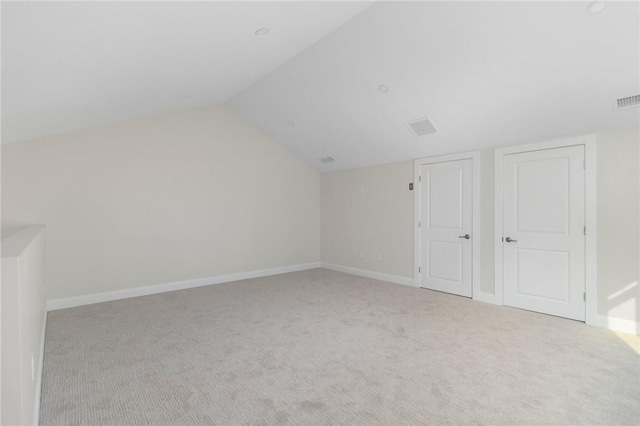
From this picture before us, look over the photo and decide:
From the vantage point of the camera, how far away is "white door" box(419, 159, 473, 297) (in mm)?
4852

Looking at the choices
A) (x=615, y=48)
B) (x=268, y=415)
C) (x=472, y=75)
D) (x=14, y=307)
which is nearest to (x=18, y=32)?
(x=14, y=307)

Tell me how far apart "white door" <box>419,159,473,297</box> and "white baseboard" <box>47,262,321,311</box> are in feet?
9.58

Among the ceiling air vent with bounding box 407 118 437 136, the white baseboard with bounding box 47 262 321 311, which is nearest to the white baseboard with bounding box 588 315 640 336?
the ceiling air vent with bounding box 407 118 437 136

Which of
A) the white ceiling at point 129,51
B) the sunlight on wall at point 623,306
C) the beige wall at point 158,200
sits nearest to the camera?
the white ceiling at point 129,51

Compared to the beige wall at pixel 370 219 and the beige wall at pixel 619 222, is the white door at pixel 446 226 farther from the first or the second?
the beige wall at pixel 619 222

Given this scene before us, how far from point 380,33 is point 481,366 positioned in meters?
3.30

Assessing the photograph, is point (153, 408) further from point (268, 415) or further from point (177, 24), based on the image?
point (177, 24)

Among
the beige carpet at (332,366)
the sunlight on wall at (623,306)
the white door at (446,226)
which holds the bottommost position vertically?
the beige carpet at (332,366)

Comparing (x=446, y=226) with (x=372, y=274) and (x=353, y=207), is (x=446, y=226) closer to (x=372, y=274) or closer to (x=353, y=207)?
(x=372, y=274)

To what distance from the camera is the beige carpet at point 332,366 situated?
2094 mm

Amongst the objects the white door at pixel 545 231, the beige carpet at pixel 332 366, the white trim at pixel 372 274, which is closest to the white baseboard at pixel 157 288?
the beige carpet at pixel 332 366

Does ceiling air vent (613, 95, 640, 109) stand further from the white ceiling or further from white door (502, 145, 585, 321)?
the white ceiling

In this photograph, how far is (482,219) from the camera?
4.66 metres

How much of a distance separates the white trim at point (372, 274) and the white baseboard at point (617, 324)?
2426 mm
